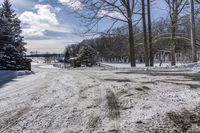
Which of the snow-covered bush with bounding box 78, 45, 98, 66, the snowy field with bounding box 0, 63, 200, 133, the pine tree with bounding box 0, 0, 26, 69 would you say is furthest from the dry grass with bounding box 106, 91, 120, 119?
the snow-covered bush with bounding box 78, 45, 98, 66

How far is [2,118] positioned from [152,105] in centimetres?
271

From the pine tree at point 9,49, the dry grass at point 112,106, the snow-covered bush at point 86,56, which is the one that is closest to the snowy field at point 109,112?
the dry grass at point 112,106

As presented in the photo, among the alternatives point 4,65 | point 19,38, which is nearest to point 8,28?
point 4,65

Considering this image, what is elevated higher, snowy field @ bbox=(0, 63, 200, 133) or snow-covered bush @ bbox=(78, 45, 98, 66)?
snow-covered bush @ bbox=(78, 45, 98, 66)

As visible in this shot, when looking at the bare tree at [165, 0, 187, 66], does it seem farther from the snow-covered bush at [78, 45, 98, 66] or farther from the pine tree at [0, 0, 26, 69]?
the snow-covered bush at [78, 45, 98, 66]

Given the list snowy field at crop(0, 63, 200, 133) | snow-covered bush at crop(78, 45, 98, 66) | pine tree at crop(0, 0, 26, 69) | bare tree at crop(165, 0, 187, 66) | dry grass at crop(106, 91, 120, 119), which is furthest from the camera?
snow-covered bush at crop(78, 45, 98, 66)

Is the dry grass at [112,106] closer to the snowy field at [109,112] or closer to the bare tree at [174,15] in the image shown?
the snowy field at [109,112]

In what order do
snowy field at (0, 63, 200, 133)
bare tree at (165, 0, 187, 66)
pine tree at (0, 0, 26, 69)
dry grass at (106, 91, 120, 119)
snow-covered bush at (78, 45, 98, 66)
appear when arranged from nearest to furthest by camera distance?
snowy field at (0, 63, 200, 133) < dry grass at (106, 91, 120, 119) < bare tree at (165, 0, 187, 66) < pine tree at (0, 0, 26, 69) < snow-covered bush at (78, 45, 98, 66)

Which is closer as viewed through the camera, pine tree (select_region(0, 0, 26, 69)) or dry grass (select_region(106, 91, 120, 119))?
dry grass (select_region(106, 91, 120, 119))

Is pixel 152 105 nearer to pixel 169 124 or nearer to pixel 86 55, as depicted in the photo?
pixel 169 124

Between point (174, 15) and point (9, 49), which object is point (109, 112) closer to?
point (174, 15)

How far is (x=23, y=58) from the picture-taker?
4109 centimetres

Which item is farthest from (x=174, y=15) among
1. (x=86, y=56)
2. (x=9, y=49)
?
(x=86, y=56)


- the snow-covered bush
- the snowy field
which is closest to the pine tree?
the snow-covered bush
